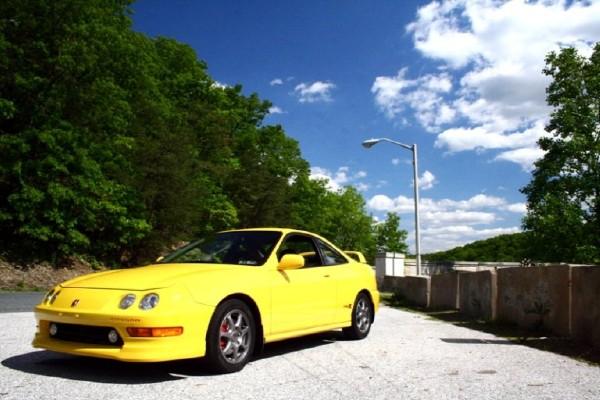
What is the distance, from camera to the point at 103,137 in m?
29.1

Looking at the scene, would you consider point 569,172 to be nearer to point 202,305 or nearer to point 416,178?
point 416,178

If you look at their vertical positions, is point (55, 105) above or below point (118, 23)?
below

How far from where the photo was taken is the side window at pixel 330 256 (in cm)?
804

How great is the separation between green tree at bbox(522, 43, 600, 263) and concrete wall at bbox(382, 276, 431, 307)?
615 inches

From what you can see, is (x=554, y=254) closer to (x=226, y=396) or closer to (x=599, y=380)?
(x=599, y=380)

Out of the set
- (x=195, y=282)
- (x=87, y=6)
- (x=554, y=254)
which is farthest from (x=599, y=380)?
(x=554, y=254)

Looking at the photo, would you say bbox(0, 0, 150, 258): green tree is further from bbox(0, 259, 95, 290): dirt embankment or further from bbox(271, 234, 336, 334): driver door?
bbox(271, 234, 336, 334): driver door

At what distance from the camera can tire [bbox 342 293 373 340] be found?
8.24 meters

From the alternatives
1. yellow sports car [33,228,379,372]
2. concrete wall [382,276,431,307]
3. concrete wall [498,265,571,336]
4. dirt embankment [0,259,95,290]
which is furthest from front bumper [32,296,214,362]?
dirt embankment [0,259,95,290]

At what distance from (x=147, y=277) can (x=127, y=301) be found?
516 millimetres

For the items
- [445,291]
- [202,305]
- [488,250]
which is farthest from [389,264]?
[488,250]

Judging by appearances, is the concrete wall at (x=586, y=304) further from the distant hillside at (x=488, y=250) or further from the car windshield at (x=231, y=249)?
the distant hillside at (x=488, y=250)

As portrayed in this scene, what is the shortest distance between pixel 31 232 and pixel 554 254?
1007 inches

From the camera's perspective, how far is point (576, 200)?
33.2 metres
